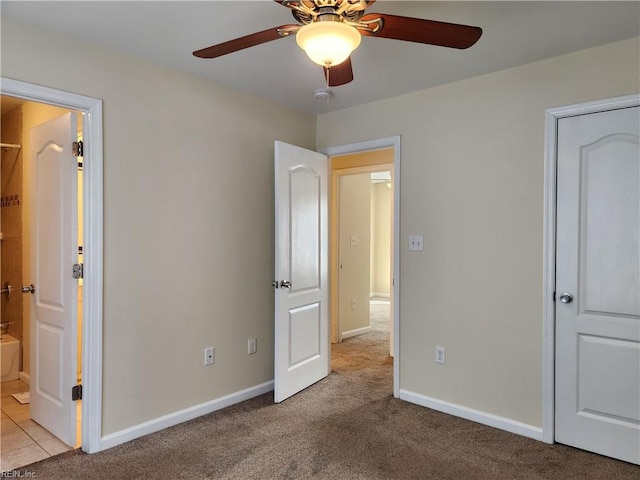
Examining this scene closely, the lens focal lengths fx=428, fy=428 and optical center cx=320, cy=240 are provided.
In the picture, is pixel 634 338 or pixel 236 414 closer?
pixel 634 338

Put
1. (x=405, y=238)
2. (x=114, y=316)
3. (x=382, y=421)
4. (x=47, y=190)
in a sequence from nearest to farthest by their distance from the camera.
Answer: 1. (x=114, y=316)
2. (x=47, y=190)
3. (x=382, y=421)
4. (x=405, y=238)

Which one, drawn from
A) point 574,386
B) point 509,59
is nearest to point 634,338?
point 574,386

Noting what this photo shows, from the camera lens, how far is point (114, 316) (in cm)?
258

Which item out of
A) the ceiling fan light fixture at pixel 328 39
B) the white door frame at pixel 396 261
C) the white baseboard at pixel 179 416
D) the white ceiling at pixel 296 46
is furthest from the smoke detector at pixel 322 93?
the white baseboard at pixel 179 416

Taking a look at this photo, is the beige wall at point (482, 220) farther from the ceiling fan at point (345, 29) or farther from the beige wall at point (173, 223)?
the ceiling fan at point (345, 29)

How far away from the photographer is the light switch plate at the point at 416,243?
3.24m

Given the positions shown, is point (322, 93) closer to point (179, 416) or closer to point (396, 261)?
point (396, 261)

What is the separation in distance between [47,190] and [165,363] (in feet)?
4.44

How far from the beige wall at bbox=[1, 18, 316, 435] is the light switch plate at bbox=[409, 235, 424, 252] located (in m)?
1.14

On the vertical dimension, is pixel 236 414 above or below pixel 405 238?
below

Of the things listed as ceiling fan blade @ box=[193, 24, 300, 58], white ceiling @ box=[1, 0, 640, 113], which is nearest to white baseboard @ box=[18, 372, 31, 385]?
white ceiling @ box=[1, 0, 640, 113]

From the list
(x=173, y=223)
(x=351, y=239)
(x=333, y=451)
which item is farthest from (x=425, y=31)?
(x=351, y=239)

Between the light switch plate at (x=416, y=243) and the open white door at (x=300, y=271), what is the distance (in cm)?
82

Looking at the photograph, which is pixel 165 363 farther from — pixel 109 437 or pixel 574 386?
pixel 574 386
